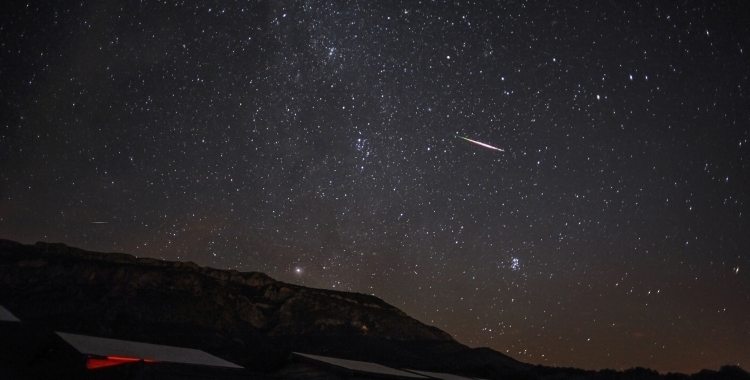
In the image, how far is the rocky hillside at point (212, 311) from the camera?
134 feet

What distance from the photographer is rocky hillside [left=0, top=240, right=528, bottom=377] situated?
40781 mm

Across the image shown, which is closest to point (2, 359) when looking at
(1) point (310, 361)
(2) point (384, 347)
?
(1) point (310, 361)

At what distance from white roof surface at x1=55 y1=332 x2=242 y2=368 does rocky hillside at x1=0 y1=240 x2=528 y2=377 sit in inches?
976

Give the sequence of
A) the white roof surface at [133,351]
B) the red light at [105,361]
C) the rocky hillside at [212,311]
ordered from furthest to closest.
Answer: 1. the rocky hillside at [212,311]
2. the white roof surface at [133,351]
3. the red light at [105,361]

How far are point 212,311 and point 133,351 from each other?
42.8 meters

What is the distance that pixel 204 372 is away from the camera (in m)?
10.2

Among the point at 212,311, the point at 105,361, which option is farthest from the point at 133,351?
the point at 212,311

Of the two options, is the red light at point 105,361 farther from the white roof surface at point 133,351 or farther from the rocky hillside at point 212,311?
the rocky hillside at point 212,311

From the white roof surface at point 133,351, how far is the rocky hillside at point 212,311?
81.3 ft

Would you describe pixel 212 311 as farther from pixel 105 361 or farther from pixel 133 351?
pixel 105 361

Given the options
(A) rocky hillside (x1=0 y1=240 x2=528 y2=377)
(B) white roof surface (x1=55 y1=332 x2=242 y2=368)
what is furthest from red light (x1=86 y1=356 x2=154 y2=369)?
(A) rocky hillside (x1=0 y1=240 x2=528 y2=377)

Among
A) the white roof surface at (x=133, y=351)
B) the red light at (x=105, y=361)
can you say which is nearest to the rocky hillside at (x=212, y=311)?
the white roof surface at (x=133, y=351)

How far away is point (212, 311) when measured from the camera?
163 feet

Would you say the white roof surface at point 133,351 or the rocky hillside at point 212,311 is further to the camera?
the rocky hillside at point 212,311
